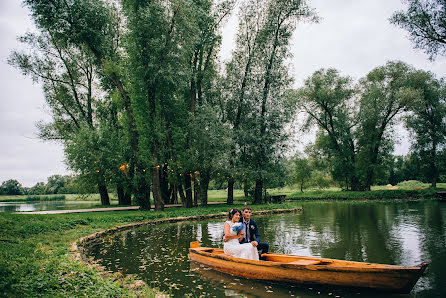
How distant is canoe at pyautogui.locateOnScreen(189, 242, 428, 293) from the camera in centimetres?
642

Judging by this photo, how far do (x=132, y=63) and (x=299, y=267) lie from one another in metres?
19.3

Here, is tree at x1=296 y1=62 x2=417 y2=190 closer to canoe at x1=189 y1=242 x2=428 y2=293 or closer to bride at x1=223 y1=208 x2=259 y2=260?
bride at x1=223 y1=208 x2=259 y2=260

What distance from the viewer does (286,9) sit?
29.3m

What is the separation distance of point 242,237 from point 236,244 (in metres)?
0.28

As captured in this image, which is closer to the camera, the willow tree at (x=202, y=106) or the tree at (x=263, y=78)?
the willow tree at (x=202, y=106)

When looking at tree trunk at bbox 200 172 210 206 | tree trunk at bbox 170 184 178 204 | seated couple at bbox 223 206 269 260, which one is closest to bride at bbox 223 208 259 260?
seated couple at bbox 223 206 269 260

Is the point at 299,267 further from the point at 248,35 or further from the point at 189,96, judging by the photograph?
the point at 248,35

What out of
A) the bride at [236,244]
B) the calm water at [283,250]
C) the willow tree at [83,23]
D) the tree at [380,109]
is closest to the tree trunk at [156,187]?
the willow tree at [83,23]

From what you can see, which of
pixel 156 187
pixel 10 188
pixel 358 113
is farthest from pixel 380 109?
pixel 10 188

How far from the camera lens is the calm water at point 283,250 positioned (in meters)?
7.41

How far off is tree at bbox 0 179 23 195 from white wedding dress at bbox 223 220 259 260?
87.9 meters

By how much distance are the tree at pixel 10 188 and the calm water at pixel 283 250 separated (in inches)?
3056

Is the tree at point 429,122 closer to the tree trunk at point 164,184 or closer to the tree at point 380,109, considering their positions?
the tree at point 380,109

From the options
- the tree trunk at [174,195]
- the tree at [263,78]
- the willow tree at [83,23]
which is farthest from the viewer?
the tree trunk at [174,195]
